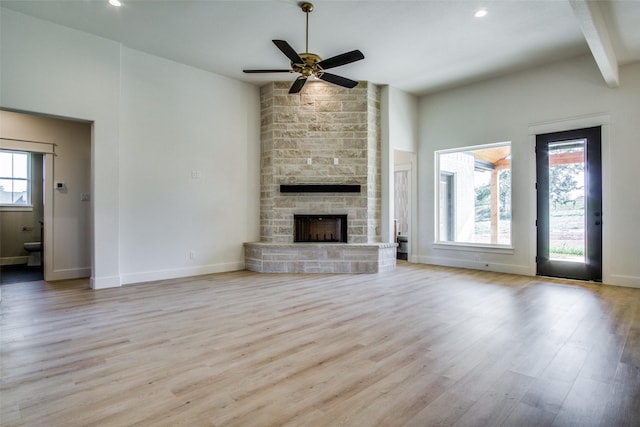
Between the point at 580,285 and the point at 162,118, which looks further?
the point at 162,118

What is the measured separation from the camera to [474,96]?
629cm

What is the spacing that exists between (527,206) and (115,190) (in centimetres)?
648

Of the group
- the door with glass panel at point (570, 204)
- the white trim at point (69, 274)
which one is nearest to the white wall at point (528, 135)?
the door with glass panel at point (570, 204)

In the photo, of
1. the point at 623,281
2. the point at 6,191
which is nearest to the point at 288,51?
the point at 623,281

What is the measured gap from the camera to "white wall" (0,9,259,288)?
13.9ft

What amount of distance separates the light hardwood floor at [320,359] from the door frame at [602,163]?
2.97 ft

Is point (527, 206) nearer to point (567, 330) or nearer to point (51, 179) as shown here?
point (567, 330)

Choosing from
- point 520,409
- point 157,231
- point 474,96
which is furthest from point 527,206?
point 157,231

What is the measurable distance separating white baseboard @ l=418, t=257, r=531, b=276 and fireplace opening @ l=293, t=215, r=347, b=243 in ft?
6.44

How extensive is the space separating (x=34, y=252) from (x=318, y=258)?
222 inches

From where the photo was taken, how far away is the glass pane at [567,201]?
16.9 feet

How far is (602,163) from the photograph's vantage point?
4.96 m

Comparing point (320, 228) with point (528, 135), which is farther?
point (320, 228)

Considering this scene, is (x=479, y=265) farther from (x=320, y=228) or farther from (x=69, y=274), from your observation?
(x=69, y=274)
